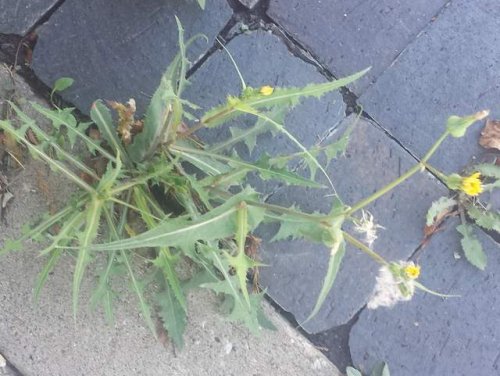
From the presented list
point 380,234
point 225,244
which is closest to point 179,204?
point 225,244

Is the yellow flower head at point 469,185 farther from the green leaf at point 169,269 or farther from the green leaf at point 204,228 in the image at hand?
the green leaf at point 169,269

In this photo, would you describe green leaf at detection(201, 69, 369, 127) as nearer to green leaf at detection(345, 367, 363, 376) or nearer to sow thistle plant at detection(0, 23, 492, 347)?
sow thistle plant at detection(0, 23, 492, 347)

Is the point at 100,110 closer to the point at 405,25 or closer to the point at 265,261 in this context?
the point at 265,261

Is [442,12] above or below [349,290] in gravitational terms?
above


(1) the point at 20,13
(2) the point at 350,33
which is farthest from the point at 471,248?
(1) the point at 20,13

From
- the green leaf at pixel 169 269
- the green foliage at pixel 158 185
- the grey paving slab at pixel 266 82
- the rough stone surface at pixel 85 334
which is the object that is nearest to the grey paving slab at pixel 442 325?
the rough stone surface at pixel 85 334

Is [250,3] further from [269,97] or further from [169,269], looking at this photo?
[169,269]

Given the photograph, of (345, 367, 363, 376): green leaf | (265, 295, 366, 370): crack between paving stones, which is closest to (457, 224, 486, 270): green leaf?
(265, 295, 366, 370): crack between paving stones
